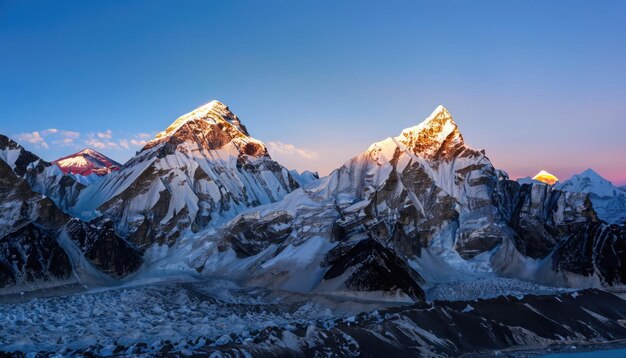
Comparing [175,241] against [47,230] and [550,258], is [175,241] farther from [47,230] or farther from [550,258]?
[550,258]

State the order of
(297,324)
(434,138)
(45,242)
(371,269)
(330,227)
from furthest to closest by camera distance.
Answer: (434,138)
(330,227)
(45,242)
(371,269)
(297,324)

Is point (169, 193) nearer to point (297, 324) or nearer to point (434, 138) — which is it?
point (434, 138)

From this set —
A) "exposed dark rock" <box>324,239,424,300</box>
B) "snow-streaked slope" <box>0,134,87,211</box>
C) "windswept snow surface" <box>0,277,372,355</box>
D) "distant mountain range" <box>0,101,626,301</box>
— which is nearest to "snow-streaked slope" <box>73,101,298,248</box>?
"distant mountain range" <box>0,101,626,301</box>

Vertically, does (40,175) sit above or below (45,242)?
above

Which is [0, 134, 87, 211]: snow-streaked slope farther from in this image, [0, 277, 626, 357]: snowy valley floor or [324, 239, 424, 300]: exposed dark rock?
[324, 239, 424, 300]: exposed dark rock

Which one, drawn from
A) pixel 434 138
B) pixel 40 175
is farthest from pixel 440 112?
pixel 40 175

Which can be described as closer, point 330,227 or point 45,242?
point 45,242

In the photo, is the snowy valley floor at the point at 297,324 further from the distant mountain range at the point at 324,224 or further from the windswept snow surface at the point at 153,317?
the distant mountain range at the point at 324,224

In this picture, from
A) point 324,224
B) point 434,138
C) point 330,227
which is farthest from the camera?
point 434,138
